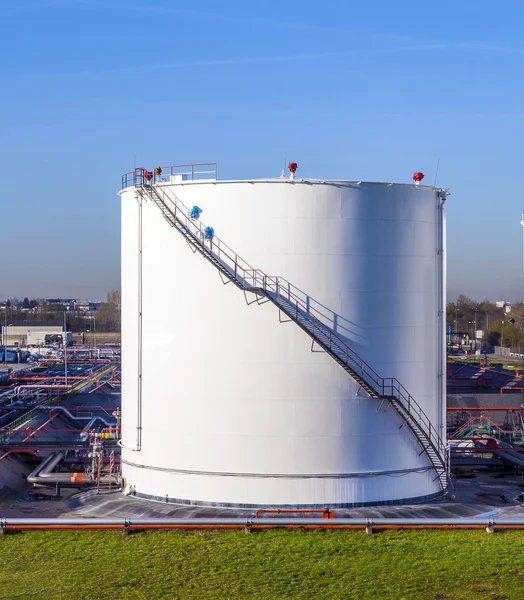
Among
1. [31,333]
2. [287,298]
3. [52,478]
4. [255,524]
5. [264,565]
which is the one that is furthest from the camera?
[31,333]

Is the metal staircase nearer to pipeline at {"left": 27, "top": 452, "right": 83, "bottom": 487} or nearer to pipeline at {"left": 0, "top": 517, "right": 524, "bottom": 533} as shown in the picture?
pipeline at {"left": 0, "top": 517, "right": 524, "bottom": 533}

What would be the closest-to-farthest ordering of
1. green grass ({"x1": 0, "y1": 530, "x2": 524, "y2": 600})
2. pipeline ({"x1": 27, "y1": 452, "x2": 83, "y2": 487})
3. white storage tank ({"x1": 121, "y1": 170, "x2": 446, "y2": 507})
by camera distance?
green grass ({"x1": 0, "y1": 530, "x2": 524, "y2": 600}), white storage tank ({"x1": 121, "y1": 170, "x2": 446, "y2": 507}), pipeline ({"x1": 27, "y1": 452, "x2": 83, "y2": 487})

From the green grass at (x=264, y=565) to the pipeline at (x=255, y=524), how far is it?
1.07ft

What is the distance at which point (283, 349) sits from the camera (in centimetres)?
2939

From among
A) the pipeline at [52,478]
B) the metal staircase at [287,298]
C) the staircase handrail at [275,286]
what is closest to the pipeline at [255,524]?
the metal staircase at [287,298]

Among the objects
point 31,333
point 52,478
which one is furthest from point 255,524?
point 31,333

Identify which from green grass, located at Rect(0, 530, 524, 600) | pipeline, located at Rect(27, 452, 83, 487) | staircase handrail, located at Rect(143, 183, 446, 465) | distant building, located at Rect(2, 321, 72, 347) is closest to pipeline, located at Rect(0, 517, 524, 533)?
green grass, located at Rect(0, 530, 524, 600)

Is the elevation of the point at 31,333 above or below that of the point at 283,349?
above

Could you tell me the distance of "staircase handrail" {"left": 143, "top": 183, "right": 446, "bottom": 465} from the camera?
29.5 m

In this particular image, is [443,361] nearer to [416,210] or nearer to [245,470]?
[416,210]

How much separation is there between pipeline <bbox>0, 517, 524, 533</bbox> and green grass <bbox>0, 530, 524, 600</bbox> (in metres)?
0.33

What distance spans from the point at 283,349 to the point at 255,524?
6.04 meters

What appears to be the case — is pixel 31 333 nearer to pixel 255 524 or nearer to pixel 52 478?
pixel 52 478

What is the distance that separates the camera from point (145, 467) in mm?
31141
